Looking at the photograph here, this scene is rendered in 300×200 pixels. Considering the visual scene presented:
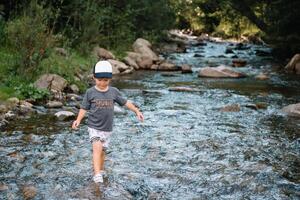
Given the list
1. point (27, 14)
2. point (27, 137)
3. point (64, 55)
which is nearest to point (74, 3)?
point (64, 55)

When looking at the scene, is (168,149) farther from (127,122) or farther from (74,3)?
(74,3)

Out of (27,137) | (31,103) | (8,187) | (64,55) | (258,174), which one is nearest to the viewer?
(8,187)

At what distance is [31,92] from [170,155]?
198 inches

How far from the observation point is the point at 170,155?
7.91m

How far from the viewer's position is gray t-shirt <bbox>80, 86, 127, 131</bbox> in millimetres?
Result: 6355

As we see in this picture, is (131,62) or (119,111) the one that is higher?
(131,62)

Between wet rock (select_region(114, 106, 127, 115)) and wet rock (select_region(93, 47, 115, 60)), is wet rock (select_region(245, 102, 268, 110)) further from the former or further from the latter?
wet rock (select_region(93, 47, 115, 60))

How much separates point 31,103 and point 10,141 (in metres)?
3.04

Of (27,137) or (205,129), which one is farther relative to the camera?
(205,129)

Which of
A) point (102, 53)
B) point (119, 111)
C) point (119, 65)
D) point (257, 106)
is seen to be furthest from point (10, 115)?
point (102, 53)

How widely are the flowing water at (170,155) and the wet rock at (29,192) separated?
5cm

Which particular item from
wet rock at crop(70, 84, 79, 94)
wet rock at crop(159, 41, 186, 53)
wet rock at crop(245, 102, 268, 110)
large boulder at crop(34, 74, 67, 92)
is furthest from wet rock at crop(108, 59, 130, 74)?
wet rock at crop(159, 41, 186, 53)

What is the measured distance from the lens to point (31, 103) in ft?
37.2

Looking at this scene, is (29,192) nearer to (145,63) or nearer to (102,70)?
(102,70)
